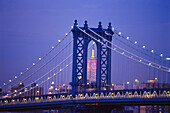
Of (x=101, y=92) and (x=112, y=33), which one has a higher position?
(x=112, y=33)

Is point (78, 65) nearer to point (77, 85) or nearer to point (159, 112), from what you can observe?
point (77, 85)

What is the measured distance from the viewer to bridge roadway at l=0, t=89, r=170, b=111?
87688 mm

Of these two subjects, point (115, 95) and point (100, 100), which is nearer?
point (115, 95)

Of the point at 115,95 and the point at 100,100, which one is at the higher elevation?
the point at 115,95

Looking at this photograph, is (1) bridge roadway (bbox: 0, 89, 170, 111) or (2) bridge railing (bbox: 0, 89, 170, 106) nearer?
(1) bridge roadway (bbox: 0, 89, 170, 111)

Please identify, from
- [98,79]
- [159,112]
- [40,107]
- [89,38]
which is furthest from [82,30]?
[159,112]

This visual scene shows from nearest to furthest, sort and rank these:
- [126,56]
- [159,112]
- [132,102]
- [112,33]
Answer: [132,102], [126,56], [112,33], [159,112]

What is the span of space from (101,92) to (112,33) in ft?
51.6

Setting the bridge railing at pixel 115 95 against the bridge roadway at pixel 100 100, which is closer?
the bridge roadway at pixel 100 100

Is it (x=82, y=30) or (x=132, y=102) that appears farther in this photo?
(x=82, y=30)

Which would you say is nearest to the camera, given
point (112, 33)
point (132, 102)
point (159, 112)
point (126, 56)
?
point (132, 102)

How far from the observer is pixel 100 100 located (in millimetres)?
96062

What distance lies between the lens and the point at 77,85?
4099 inches

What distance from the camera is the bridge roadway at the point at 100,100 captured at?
87688 millimetres
